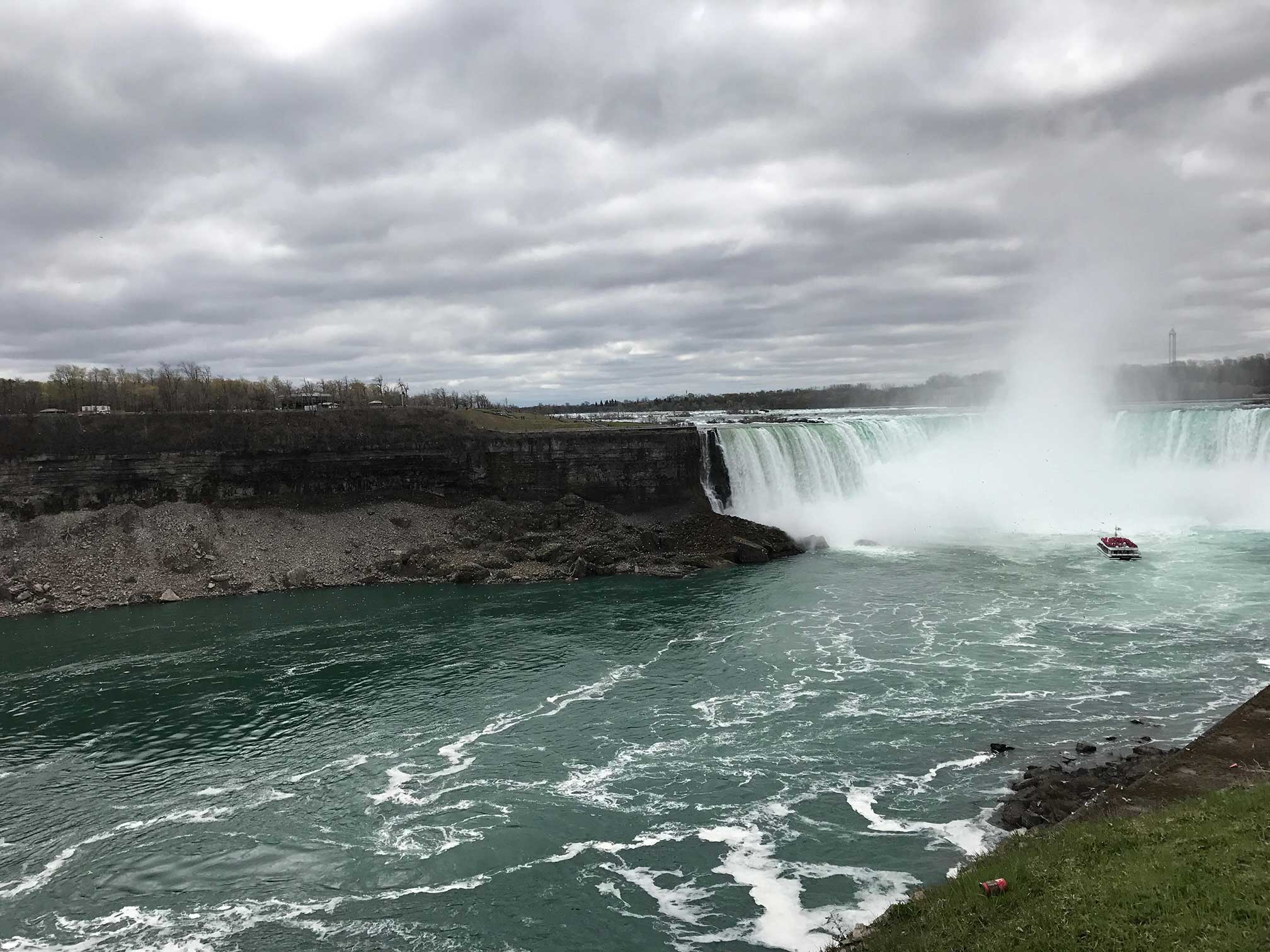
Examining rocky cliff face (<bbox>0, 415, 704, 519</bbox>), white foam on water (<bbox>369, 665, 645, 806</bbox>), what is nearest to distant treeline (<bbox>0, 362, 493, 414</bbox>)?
rocky cliff face (<bbox>0, 415, 704, 519</bbox>)

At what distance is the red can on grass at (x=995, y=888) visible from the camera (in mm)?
11266

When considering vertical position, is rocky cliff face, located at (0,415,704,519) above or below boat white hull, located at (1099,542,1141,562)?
above

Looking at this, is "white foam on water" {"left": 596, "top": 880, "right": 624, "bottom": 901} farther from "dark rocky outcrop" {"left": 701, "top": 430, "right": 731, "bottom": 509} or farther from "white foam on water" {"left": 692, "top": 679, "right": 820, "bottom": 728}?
"dark rocky outcrop" {"left": 701, "top": 430, "right": 731, "bottom": 509}

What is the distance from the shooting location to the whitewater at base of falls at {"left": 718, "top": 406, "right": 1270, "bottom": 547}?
2159 inches

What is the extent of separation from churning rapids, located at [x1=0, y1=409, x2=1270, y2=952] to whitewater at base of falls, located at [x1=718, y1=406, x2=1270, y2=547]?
787 cm

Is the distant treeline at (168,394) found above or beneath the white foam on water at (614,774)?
above

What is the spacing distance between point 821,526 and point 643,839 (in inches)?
1571

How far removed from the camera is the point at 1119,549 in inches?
1714

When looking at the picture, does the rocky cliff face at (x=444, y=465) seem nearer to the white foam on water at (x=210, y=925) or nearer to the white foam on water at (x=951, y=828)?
the white foam on water at (x=951, y=828)

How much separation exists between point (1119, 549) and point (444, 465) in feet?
142

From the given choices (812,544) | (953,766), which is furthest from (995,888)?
(812,544)

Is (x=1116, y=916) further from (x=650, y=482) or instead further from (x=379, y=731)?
(x=650, y=482)

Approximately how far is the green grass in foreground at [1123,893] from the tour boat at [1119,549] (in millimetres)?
34381

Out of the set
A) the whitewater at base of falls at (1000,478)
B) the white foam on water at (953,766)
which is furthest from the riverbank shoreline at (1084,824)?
the whitewater at base of falls at (1000,478)
